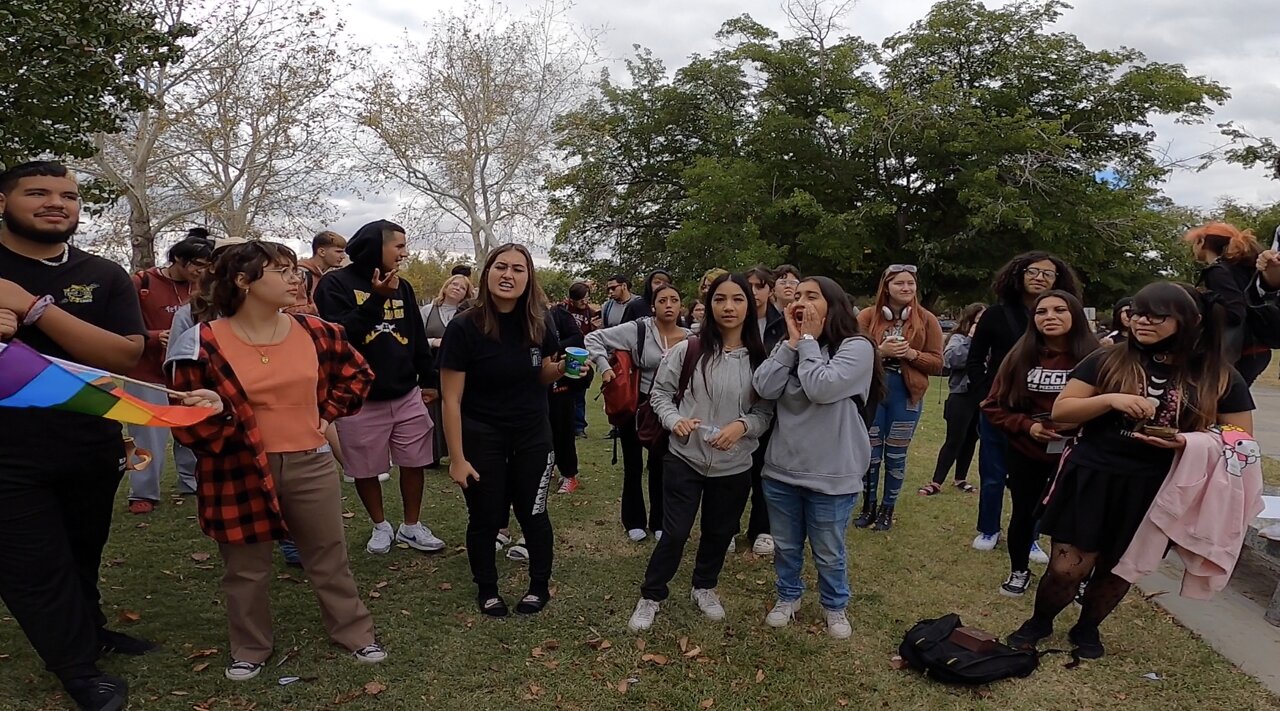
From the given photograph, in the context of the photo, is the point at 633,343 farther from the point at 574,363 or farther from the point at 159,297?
the point at 159,297

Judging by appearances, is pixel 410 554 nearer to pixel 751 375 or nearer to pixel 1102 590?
pixel 751 375

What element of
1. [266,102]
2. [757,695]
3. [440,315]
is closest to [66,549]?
[757,695]

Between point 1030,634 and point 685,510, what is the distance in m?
1.83

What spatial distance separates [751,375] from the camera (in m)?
3.75

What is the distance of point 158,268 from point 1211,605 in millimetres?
7275

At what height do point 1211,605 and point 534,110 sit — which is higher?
point 534,110

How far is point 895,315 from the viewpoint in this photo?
17.0 feet

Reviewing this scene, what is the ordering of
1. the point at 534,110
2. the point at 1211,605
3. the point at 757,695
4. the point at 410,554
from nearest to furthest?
1. the point at 757,695
2. the point at 1211,605
3. the point at 410,554
4. the point at 534,110

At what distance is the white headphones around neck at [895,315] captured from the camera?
5.14 m

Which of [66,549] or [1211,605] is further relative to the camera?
[1211,605]

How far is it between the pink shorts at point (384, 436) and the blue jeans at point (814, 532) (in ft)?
7.25

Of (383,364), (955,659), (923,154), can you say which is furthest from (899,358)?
(923,154)

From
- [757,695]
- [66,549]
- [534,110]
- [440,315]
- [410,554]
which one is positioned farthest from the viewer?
[534,110]

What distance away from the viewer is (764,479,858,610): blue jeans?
11.8ft
